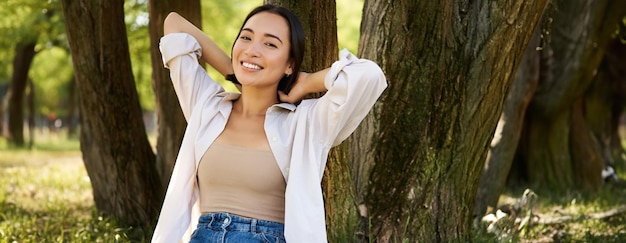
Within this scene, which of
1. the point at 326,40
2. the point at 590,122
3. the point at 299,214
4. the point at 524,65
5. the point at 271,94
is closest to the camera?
the point at 299,214

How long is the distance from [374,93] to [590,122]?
13.3 meters

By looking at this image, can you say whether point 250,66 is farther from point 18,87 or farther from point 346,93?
point 18,87

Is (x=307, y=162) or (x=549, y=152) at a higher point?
(x=307, y=162)

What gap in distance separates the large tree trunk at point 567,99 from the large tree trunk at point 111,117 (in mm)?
4468

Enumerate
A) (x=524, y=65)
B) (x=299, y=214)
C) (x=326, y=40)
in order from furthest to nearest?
(x=524, y=65), (x=326, y=40), (x=299, y=214)

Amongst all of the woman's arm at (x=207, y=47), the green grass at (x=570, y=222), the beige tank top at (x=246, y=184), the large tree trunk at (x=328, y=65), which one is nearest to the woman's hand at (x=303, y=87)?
the beige tank top at (x=246, y=184)

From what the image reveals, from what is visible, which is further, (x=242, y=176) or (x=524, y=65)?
(x=524, y=65)

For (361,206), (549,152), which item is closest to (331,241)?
(361,206)

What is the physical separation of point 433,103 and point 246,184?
203cm

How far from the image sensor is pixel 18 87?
2216 cm

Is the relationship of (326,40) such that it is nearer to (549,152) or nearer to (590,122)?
(549,152)

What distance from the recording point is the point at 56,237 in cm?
656

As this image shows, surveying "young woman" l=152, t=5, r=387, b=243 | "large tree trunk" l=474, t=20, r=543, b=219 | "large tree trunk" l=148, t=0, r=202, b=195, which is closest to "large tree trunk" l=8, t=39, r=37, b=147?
"large tree trunk" l=148, t=0, r=202, b=195

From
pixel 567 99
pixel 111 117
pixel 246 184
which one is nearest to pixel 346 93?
pixel 246 184
